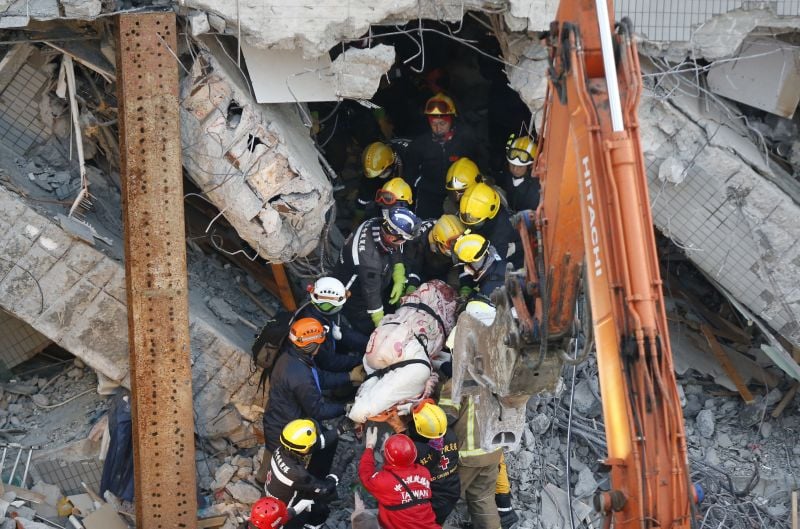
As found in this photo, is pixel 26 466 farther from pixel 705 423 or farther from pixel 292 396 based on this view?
pixel 705 423

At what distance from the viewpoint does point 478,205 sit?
967 centimetres

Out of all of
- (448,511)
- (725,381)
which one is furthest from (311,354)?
(725,381)

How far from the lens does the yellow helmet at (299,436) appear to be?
28.1ft

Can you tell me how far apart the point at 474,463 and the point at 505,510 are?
2.36ft

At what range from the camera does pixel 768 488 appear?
9.70 m

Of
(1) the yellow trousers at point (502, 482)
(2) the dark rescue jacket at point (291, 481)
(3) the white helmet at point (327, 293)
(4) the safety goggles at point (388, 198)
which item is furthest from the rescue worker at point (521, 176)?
(2) the dark rescue jacket at point (291, 481)

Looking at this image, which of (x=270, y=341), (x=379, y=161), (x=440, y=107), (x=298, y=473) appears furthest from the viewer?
(x=379, y=161)

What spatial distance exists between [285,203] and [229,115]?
89 centimetres

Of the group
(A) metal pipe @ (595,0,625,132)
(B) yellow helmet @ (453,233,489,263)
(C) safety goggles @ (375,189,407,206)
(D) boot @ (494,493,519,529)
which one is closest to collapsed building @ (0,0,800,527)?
(D) boot @ (494,493,519,529)

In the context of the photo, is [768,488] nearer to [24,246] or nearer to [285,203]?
[285,203]

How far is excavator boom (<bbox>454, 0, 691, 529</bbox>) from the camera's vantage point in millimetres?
5180

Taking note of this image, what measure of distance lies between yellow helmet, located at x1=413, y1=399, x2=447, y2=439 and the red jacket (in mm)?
263

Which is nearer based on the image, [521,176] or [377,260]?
[377,260]

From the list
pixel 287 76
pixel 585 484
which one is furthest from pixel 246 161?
pixel 585 484
